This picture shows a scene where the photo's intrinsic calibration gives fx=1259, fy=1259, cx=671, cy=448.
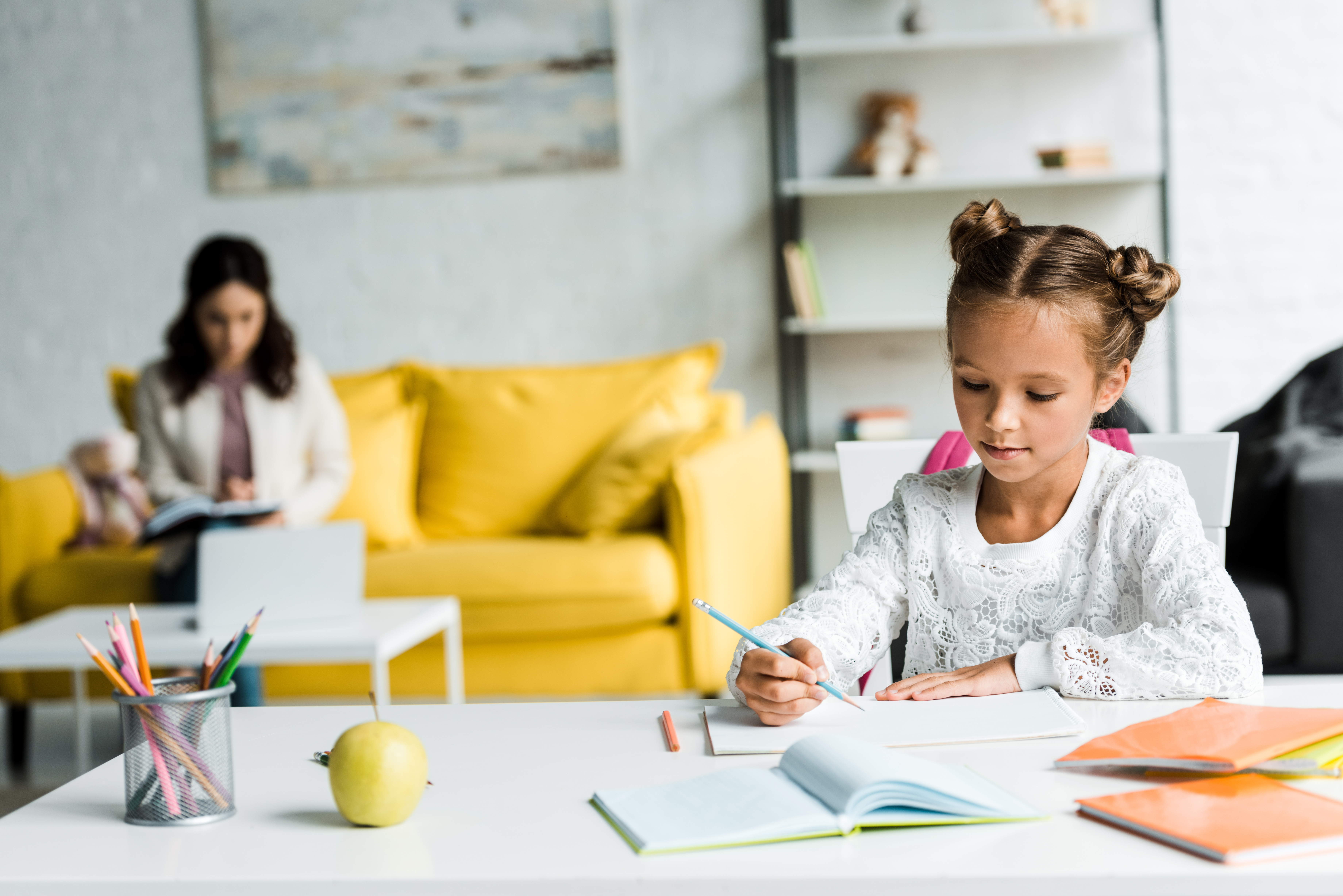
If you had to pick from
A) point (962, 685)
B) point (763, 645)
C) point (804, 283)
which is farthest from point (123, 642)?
point (804, 283)

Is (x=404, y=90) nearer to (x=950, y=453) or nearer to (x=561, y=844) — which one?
(x=950, y=453)

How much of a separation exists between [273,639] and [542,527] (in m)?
1.16

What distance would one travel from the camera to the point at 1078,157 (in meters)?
3.42

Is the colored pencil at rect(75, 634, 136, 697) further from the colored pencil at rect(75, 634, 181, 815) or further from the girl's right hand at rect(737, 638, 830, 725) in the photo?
the girl's right hand at rect(737, 638, 830, 725)

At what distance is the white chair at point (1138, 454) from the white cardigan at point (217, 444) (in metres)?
1.72

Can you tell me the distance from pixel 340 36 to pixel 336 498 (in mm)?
1661

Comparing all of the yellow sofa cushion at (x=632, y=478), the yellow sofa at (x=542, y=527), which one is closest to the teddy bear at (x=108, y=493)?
the yellow sofa at (x=542, y=527)

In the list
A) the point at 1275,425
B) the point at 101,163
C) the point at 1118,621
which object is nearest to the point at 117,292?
the point at 101,163

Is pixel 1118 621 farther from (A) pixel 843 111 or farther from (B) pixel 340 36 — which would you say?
(B) pixel 340 36

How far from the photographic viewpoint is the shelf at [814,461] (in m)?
3.55

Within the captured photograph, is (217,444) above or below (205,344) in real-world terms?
below

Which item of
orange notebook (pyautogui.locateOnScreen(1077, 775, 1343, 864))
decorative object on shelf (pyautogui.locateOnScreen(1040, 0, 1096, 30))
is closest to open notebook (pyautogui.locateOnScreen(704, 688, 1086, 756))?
orange notebook (pyautogui.locateOnScreen(1077, 775, 1343, 864))

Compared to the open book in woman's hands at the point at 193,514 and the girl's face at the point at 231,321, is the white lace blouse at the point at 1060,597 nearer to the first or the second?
the open book in woman's hands at the point at 193,514

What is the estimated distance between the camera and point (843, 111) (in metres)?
3.71
